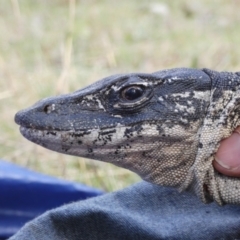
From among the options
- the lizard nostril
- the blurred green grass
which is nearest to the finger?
the lizard nostril

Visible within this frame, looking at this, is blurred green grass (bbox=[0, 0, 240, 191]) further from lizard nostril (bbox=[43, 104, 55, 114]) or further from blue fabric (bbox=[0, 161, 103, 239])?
lizard nostril (bbox=[43, 104, 55, 114])

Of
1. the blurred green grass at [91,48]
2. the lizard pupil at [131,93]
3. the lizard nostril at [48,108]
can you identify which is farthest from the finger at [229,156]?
the blurred green grass at [91,48]

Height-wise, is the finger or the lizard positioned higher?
the lizard

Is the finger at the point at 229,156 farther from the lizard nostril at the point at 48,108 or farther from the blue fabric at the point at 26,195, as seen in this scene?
the blue fabric at the point at 26,195

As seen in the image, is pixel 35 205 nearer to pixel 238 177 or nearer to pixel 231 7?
pixel 238 177

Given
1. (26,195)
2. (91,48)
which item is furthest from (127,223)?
(91,48)

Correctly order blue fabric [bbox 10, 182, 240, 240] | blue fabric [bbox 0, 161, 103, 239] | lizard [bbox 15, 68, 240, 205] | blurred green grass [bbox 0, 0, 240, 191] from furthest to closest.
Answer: blurred green grass [bbox 0, 0, 240, 191], blue fabric [bbox 0, 161, 103, 239], blue fabric [bbox 10, 182, 240, 240], lizard [bbox 15, 68, 240, 205]
